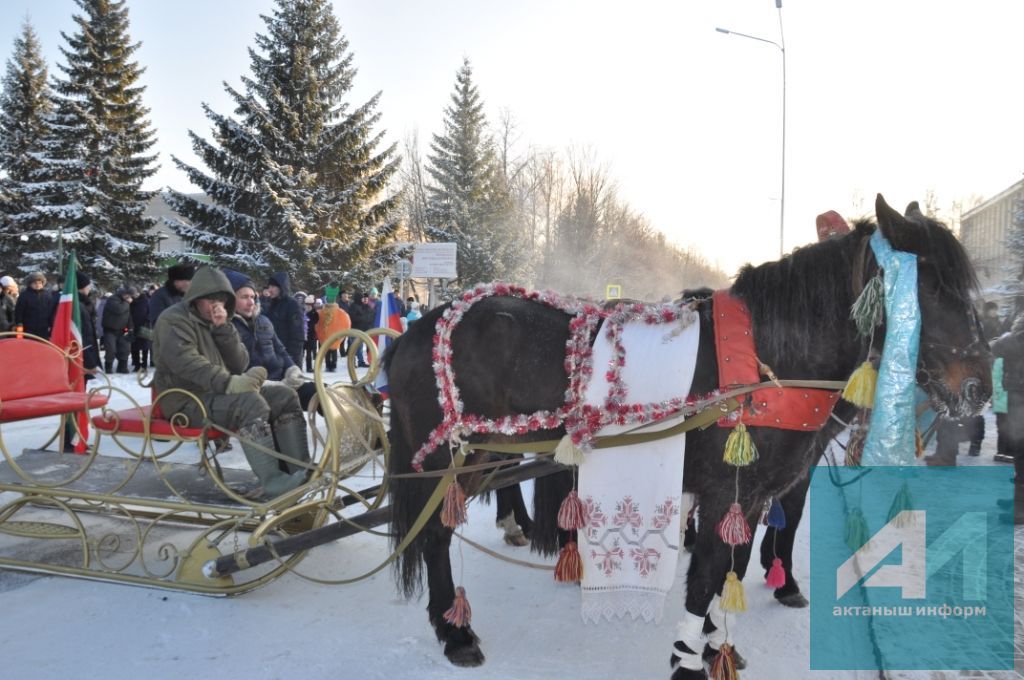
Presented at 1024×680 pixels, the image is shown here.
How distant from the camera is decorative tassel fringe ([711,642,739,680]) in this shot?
271cm

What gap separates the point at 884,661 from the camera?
306 cm

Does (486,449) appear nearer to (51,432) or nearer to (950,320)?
(950,320)

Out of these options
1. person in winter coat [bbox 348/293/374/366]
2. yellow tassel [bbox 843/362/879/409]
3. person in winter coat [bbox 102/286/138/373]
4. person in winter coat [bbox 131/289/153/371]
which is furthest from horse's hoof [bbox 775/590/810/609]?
person in winter coat [bbox 348/293/374/366]

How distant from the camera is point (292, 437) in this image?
3980 millimetres

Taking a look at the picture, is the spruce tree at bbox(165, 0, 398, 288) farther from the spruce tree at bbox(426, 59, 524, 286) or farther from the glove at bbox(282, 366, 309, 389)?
the glove at bbox(282, 366, 309, 389)

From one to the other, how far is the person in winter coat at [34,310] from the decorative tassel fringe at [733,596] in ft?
34.5

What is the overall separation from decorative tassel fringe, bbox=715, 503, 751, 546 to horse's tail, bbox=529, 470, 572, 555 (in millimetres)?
1178

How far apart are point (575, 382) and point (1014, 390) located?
502 cm

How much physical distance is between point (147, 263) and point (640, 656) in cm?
2416

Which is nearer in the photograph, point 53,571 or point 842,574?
point 53,571

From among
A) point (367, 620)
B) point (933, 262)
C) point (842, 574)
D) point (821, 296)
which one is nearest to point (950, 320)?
point (933, 262)

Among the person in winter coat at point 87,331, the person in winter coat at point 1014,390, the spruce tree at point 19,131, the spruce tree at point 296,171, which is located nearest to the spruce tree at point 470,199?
the spruce tree at point 296,171

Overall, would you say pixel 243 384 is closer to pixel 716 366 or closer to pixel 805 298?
pixel 716 366

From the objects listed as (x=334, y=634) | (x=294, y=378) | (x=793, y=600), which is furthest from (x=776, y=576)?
(x=294, y=378)
